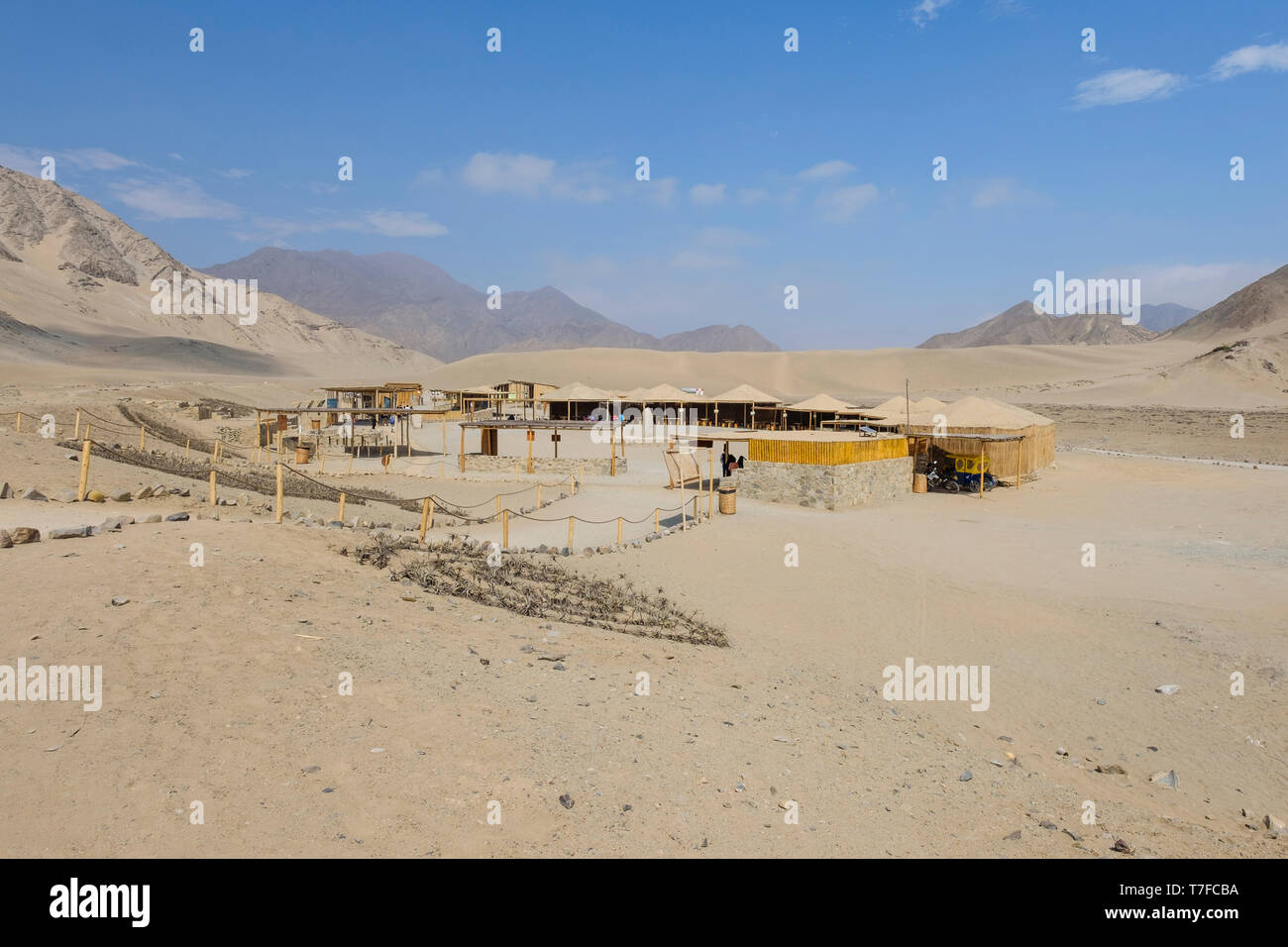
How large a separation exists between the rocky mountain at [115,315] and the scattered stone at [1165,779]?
89.1m

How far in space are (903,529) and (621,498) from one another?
8231 mm

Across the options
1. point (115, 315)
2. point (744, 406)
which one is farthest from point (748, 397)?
point (115, 315)

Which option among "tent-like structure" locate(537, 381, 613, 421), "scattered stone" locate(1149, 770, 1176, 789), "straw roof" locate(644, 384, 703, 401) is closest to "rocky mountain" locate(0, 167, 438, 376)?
"tent-like structure" locate(537, 381, 613, 421)

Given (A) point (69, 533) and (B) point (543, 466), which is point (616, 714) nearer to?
(A) point (69, 533)

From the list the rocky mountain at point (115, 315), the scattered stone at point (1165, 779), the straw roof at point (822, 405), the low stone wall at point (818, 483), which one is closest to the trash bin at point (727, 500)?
the low stone wall at point (818, 483)

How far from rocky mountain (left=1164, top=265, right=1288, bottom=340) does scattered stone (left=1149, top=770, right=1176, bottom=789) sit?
159m

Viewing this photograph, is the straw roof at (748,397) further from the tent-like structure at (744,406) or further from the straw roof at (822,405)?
the straw roof at (822,405)

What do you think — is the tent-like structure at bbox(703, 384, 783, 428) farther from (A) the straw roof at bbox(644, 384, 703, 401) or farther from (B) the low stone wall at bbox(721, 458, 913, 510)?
(B) the low stone wall at bbox(721, 458, 913, 510)

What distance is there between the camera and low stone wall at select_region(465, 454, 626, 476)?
88.4ft

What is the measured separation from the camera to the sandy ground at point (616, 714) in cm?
470

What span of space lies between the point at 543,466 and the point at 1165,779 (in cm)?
2266

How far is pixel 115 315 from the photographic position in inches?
4136
